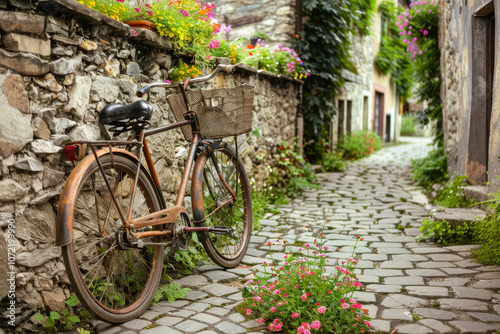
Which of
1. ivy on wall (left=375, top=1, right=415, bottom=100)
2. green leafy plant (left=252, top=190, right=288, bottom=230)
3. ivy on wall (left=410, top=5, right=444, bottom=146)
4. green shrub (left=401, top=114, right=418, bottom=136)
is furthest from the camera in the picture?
green shrub (left=401, top=114, right=418, bottom=136)

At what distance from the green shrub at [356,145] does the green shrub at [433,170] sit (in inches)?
147

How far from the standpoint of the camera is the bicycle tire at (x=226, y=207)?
3.46m

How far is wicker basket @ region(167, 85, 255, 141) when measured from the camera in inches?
132

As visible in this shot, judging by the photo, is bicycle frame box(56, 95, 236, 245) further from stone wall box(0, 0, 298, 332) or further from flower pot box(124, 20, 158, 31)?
flower pot box(124, 20, 158, 31)

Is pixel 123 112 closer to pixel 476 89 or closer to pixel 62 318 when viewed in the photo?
pixel 62 318

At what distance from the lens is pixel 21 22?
2217mm

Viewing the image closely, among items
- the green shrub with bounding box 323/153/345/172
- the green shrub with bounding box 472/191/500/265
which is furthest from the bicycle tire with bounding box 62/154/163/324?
the green shrub with bounding box 323/153/345/172

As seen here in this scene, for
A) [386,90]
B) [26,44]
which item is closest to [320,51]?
[26,44]

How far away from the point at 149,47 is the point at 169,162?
0.89m

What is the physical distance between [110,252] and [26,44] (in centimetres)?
121

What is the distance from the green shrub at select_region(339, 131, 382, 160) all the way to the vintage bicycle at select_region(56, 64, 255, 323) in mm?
7952

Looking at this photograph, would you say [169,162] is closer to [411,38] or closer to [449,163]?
[449,163]

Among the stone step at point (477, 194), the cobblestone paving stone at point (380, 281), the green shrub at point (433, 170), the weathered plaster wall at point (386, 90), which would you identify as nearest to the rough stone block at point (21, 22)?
the cobblestone paving stone at point (380, 281)

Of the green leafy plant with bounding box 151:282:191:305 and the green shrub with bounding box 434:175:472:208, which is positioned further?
the green shrub with bounding box 434:175:472:208
